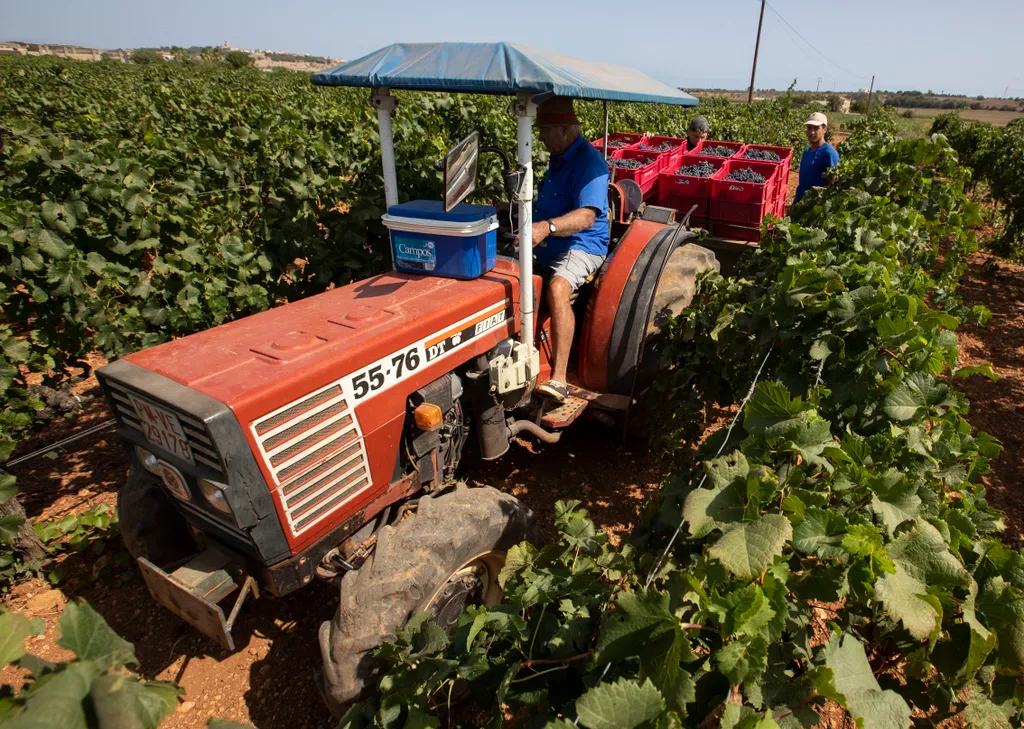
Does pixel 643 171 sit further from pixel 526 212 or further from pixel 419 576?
pixel 419 576

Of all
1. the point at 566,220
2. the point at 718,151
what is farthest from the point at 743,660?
the point at 718,151

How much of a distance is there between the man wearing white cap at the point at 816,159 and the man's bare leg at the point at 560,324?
411cm

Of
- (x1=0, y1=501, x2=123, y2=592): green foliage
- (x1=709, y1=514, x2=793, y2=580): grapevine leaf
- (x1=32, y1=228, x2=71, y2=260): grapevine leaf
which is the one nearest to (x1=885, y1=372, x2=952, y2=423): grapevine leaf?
(x1=709, y1=514, x2=793, y2=580): grapevine leaf

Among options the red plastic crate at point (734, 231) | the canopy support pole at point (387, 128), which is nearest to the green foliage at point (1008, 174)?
the red plastic crate at point (734, 231)

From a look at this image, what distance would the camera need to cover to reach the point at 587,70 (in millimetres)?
3129

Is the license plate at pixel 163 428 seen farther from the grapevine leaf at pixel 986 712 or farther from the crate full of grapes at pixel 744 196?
the crate full of grapes at pixel 744 196

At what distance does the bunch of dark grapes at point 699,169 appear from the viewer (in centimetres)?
808

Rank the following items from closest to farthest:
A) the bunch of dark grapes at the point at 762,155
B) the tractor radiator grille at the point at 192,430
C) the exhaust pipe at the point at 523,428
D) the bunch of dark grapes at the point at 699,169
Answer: the tractor radiator grille at the point at 192,430 < the exhaust pipe at the point at 523,428 < the bunch of dark grapes at the point at 699,169 < the bunch of dark grapes at the point at 762,155

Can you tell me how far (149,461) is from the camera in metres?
2.37

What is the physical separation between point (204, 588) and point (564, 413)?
1968 mm

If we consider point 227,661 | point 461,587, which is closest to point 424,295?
point 461,587

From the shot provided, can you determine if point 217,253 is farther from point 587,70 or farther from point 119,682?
point 119,682

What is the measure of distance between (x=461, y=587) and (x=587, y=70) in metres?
2.59

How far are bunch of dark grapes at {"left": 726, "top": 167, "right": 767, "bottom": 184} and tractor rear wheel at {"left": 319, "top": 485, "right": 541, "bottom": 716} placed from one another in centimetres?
616
